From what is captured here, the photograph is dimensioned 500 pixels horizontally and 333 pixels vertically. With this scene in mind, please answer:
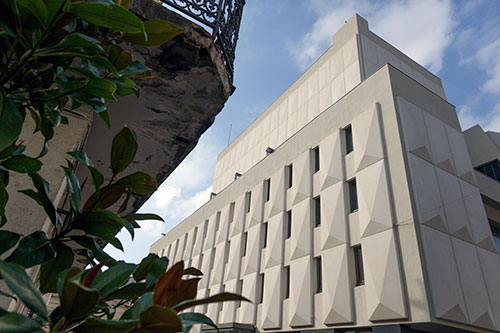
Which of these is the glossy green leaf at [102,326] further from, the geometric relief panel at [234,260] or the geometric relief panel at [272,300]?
the geometric relief panel at [234,260]

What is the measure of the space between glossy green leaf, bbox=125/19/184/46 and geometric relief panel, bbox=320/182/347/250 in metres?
11.3

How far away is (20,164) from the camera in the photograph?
2.82ft

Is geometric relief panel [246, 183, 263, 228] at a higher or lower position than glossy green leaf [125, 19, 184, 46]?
higher

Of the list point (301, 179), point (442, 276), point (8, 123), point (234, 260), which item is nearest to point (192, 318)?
point (8, 123)

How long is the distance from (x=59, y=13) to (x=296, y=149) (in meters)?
15.7

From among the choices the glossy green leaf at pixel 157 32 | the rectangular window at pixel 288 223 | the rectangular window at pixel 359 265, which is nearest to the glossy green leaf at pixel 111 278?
the glossy green leaf at pixel 157 32

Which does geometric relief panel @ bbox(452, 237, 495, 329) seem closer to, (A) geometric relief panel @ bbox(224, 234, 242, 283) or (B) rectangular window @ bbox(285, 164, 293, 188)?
(B) rectangular window @ bbox(285, 164, 293, 188)

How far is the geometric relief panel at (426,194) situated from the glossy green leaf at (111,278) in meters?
10.5

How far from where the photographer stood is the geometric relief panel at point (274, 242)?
14.3 meters

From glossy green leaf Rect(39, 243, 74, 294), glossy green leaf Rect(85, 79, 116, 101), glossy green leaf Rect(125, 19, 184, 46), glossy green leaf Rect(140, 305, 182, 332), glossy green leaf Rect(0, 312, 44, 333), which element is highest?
glossy green leaf Rect(125, 19, 184, 46)

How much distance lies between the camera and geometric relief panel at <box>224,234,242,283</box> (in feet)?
56.6

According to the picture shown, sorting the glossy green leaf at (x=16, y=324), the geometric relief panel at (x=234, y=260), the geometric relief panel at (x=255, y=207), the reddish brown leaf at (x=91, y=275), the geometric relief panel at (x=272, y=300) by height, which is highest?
the geometric relief panel at (x=255, y=207)

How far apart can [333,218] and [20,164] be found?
11912 mm

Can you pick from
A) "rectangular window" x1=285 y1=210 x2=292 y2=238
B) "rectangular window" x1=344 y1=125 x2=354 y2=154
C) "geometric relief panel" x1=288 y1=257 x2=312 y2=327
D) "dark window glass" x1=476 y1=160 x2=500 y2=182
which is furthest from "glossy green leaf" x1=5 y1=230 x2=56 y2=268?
"dark window glass" x1=476 y1=160 x2=500 y2=182
